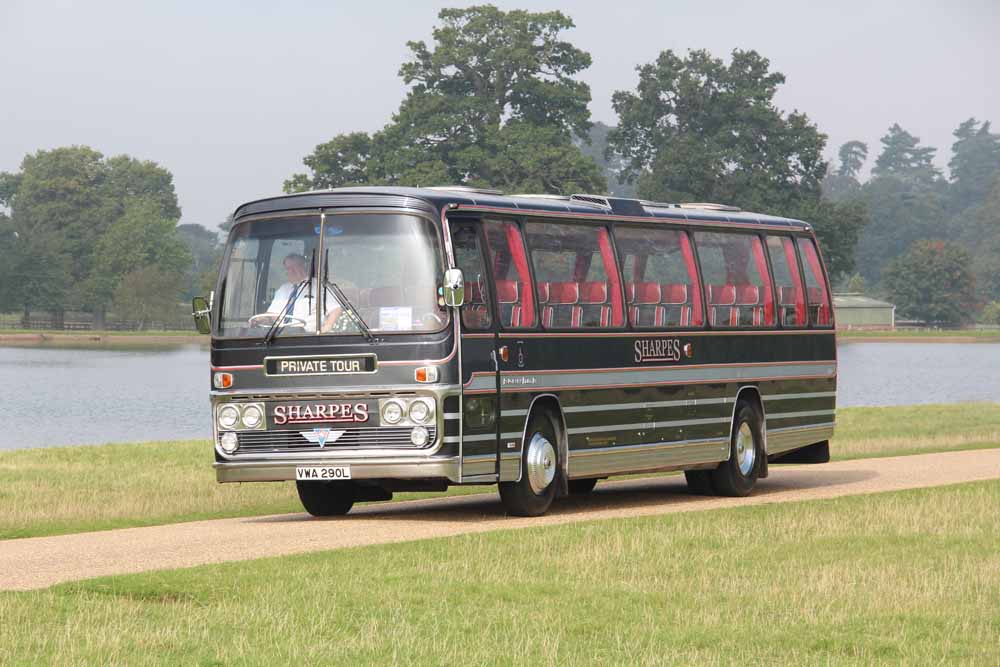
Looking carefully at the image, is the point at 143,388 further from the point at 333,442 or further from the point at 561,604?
the point at 561,604

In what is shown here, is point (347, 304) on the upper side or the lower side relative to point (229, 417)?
upper

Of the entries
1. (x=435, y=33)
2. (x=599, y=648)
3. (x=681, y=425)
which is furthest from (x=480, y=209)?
(x=435, y=33)

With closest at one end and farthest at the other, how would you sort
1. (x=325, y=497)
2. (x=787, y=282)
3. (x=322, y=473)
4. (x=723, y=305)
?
(x=322, y=473), (x=325, y=497), (x=723, y=305), (x=787, y=282)

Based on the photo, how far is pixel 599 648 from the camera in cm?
1046

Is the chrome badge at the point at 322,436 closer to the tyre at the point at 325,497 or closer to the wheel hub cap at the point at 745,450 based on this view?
the tyre at the point at 325,497

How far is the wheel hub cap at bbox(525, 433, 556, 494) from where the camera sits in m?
18.1

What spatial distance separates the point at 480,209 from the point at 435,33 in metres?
92.3

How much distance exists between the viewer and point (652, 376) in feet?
66.2

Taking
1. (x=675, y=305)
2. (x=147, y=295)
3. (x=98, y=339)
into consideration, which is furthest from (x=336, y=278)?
(x=147, y=295)

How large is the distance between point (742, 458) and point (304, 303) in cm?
684

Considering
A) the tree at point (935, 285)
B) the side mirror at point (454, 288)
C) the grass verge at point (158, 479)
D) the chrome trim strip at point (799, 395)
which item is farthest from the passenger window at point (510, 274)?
the tree at point (935, 285)

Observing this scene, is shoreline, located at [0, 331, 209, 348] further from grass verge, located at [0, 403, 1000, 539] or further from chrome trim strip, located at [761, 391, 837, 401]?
chrome trim strip, located at [761, 391, 837, 401]

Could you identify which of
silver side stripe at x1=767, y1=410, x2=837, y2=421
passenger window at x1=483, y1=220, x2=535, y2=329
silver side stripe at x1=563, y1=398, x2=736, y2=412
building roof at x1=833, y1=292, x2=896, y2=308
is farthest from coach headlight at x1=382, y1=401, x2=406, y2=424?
building roof at x1=833, y1=292, x2=896, y2=308

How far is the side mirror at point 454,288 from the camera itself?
16438 mm
